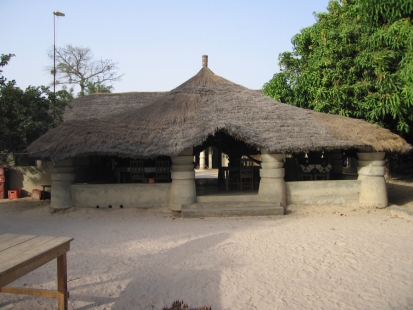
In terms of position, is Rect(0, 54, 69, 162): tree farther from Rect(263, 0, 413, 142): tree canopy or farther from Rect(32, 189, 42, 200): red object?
Rect(263, 0, 413, 142): tree canopy

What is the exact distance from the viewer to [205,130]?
26.9ft

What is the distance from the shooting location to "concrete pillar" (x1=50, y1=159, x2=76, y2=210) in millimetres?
8688

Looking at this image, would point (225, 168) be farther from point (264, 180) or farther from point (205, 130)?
point (205, 130)

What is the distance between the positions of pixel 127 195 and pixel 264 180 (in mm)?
3702

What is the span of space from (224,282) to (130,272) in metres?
1.33

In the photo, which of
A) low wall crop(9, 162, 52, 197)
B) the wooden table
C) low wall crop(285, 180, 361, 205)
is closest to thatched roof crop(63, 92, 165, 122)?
low wall crop(9, 162, 52, 197)

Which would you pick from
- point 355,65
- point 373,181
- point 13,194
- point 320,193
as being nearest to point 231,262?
point 320,193

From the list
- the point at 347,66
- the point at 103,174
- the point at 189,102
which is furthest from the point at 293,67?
the point at 103,174

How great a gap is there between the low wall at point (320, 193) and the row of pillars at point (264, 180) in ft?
0.86

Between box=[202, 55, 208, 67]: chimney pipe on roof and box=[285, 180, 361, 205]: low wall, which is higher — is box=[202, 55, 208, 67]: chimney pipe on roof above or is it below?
above

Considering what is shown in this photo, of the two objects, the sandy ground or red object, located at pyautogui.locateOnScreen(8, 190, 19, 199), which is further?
red object, located at pyautogui.locateOnScreen(8, 190, 19, 199)

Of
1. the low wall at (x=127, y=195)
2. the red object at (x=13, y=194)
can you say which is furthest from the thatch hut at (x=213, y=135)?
Answer: the red object at (x=13, y=194)

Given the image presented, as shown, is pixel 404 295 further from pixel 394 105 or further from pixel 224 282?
pixel 394 105

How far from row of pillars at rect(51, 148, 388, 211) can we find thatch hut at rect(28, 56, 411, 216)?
0.08 ft
